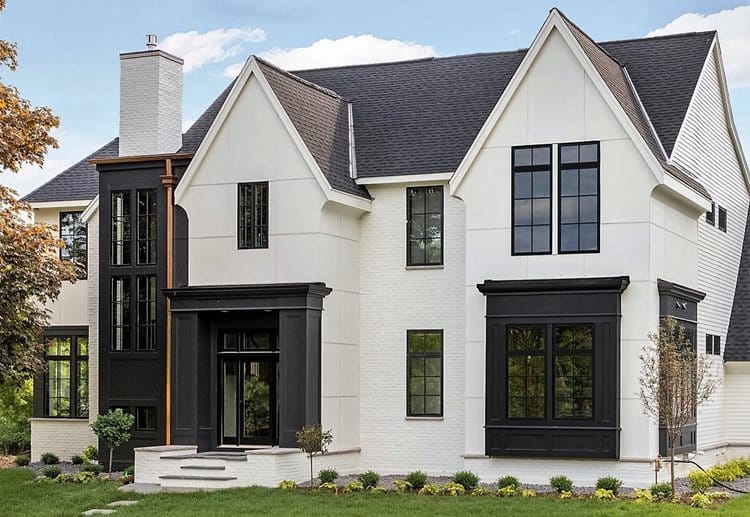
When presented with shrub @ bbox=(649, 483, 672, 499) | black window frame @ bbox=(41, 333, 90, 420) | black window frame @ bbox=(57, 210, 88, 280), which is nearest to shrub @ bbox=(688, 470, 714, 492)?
shrub @ bbox=(649, 483, 672, 499)

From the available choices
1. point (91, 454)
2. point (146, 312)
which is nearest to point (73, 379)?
point (91, 454)

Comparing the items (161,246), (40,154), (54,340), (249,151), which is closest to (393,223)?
(249,151)

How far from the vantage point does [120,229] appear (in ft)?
99.2

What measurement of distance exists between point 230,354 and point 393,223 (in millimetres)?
4700

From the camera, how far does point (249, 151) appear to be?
2817 centimetres

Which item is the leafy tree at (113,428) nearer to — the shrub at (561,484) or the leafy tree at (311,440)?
the leafy tree at (311,440)

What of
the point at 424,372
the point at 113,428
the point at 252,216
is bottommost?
the point at 113,428

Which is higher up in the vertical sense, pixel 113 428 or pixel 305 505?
pixel 113 428

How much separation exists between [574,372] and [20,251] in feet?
36.5

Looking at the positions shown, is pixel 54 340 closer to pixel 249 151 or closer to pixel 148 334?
pixel 148 334

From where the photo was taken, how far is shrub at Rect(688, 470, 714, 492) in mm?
24144

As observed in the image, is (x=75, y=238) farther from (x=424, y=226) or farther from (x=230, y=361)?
(x=424, y=226)

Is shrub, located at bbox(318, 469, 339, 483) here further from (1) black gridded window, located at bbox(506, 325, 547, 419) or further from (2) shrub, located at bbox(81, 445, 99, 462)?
(2) shrub, located at bbox(81, 445, 99, 462)

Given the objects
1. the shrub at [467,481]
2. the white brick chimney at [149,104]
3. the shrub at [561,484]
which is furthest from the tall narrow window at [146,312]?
the shrub at [561,484]
